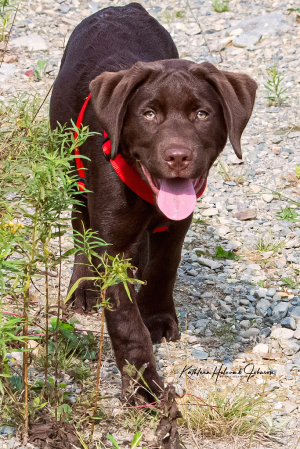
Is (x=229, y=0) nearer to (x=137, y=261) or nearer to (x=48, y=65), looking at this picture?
(x=48, y=65)

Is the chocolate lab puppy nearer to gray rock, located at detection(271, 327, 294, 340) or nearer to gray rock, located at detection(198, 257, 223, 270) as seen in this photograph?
gray rock, located at detection(271, 327, 294, 340)

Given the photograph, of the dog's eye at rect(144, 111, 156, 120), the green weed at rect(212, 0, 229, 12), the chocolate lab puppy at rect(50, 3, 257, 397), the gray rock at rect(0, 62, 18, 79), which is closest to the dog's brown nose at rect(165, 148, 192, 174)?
the chocolate lab puppy at rect(50, 3, 257, 397)

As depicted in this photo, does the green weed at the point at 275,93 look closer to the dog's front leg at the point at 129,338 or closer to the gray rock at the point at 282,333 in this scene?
the gray rock at the point at 282,333

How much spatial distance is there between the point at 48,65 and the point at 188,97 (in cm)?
503

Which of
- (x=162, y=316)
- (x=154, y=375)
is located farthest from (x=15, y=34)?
(x=154, y=375)

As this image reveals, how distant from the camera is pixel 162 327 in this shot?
3820mm

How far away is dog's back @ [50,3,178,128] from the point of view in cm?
378

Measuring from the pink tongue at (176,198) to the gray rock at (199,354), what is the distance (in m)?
0.96

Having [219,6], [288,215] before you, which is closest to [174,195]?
[288,215]

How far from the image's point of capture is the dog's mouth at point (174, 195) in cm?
294

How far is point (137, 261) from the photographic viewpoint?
4.39 meters

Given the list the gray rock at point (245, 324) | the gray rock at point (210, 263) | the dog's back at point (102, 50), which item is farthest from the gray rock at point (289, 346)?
the dog's back at point (102, 50)

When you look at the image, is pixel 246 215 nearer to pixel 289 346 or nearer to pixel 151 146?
pixel 289 346

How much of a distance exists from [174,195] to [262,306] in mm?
1423
